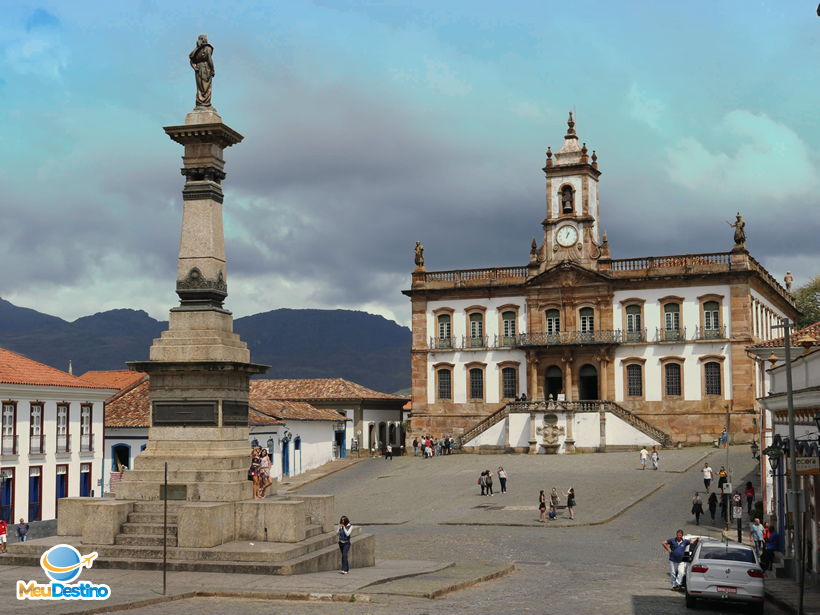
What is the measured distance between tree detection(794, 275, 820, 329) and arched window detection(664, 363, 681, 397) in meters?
23.8

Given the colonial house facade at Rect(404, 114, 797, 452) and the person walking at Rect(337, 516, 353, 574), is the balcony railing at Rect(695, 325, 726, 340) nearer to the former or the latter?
the colonial house facade at Rect(404, 114, 797, 452)

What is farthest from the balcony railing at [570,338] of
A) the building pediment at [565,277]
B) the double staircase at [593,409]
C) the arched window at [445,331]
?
the arched window at [445,331]

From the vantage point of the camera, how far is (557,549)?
3016cm

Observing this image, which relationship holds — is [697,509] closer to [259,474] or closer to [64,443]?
[259,474]

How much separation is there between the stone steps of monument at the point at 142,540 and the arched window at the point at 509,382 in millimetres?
46940

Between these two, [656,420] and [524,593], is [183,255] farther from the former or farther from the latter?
[656,420]

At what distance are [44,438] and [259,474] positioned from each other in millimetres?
22249

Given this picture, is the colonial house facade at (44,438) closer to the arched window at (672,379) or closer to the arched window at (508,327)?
the arched window at (508,327)

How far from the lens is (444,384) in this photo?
224ft

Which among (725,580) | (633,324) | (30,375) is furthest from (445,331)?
(725,580)

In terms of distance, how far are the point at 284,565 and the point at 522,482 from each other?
29.4 metres

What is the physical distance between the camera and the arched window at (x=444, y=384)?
68125mm

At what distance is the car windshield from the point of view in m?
20.2

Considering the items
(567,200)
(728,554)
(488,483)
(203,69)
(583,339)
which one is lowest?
(488,483)
